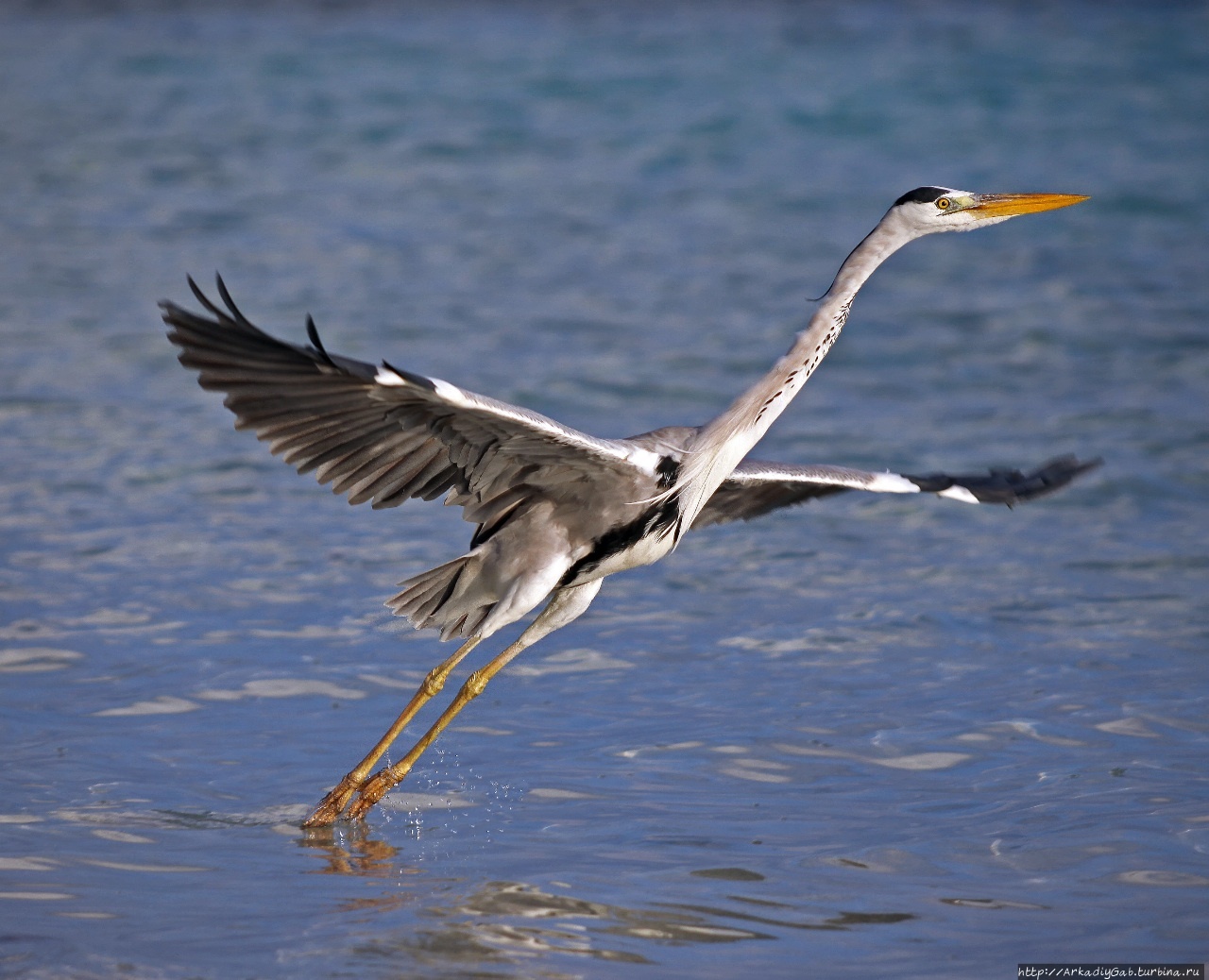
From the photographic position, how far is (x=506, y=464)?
690 cm

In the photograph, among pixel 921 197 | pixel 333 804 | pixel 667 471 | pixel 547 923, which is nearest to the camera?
pixel 547 923

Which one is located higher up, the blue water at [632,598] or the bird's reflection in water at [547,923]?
the blue water at [632,598]

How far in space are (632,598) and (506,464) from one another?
289cm

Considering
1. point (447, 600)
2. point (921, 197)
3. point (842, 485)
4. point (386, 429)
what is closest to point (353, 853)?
point (447, 600)

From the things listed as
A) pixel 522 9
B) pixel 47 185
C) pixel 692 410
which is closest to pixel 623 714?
pixel 692 410

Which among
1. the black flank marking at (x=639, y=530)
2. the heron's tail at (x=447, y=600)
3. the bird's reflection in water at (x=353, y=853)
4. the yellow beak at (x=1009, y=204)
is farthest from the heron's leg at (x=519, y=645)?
the yellow beak at (x=1009, y=204)

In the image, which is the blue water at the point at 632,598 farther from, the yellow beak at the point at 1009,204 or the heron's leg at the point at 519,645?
the yellow beak at the point at 1009,204

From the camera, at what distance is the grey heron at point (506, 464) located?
634cm

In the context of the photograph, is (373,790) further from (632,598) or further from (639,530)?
(632,598)

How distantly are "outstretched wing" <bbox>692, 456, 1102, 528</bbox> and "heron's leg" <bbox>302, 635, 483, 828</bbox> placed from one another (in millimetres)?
1544

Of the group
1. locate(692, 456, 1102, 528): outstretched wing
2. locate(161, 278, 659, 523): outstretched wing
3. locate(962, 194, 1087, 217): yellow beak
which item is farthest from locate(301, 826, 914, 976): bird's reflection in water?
locate(962, 194, 1087, 217): yellow beak

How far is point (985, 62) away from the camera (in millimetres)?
28703

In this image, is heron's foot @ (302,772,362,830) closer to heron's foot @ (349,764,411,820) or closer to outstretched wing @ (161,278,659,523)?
heron's foot @ (349,764,411,820)

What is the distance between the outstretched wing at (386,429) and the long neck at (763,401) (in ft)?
0.66
